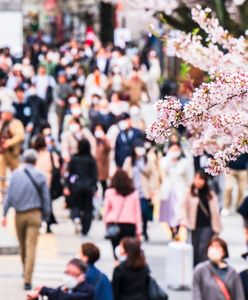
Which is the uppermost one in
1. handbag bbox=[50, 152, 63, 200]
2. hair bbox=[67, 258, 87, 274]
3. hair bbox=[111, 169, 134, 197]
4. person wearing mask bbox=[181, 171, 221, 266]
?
handbag bbox=[50, 152, 63, 200]

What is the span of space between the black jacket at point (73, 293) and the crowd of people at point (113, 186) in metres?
0.01

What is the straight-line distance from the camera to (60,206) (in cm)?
2522

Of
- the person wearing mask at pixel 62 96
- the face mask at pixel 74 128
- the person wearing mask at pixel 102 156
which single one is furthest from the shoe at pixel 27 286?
the person wearing mask at pixel 62 96

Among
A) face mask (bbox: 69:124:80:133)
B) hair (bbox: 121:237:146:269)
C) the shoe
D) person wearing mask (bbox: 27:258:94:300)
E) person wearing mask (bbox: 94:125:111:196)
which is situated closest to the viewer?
person wearing mask (bbox: 27:258:94:300)

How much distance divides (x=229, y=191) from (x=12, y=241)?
5.44 m

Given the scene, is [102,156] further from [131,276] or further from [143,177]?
[131,276]

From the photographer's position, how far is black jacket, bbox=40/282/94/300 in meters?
12.4

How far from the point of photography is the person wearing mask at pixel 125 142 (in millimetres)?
23859

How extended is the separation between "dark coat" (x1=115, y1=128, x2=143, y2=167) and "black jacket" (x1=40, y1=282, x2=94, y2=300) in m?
10.8

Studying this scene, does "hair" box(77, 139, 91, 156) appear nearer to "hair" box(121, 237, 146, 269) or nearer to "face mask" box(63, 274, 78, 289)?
"hair" box(121, 237, 146, 269)

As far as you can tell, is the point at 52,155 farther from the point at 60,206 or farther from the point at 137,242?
the point at 137,242

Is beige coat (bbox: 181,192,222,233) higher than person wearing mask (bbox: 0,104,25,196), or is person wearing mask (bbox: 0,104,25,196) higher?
person wearing mask (bbox: 0,104,25,196)

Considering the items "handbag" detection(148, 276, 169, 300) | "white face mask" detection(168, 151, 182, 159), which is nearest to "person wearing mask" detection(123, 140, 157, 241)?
"white face mask" detection(168, 151, 182, 159)

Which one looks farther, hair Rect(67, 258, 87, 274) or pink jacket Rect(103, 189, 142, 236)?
pink jacket Rect(103, 189, 142, 236)
